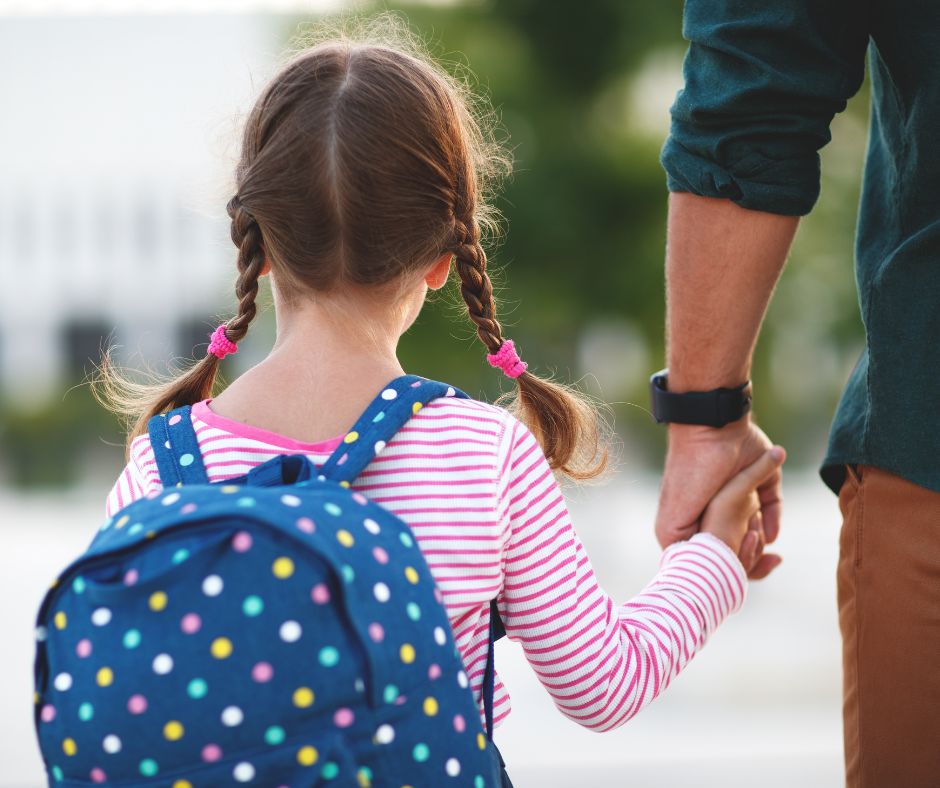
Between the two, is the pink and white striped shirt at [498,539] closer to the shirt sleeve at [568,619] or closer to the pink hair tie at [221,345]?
the shirt sleeve at [568,619]

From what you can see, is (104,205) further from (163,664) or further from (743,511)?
(163,664)

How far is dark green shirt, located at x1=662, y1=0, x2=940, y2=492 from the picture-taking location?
5.55ft

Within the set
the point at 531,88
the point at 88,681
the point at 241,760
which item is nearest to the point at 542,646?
the point at 241,760

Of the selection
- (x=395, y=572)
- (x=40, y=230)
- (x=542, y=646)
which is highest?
(x=395, y=572)

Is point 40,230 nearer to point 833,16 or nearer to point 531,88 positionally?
point 531,88

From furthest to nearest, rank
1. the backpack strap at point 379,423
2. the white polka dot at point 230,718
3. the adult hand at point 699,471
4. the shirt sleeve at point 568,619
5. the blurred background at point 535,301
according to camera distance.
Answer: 1. the blurred background at point 535,301
2. the adult hand at point 699,471
3. the shirt sleeve at point 568,619
4. the backpack strap at point 379,423
5. the white polka dot at point 230,718

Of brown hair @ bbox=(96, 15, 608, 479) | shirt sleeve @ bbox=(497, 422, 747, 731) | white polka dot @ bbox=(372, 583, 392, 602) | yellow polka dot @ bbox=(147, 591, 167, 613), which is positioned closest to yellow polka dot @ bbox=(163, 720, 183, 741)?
yellow polka dot @ bbox=(147, 591, 167, 613)

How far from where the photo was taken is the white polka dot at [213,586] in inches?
48.6

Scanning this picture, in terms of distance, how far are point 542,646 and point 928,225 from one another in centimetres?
84

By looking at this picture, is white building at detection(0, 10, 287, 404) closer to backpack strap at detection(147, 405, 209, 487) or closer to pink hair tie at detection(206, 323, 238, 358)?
pink hair tie at detection(206, 323, 238, 358)

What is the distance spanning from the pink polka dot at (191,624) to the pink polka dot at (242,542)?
83 mm

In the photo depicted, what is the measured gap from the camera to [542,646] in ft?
5.26

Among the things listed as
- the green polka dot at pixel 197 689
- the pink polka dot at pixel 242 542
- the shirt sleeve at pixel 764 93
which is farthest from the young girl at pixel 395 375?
the shirt sleeve at pixel 764 93

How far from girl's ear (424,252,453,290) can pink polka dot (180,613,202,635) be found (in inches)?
25.9
